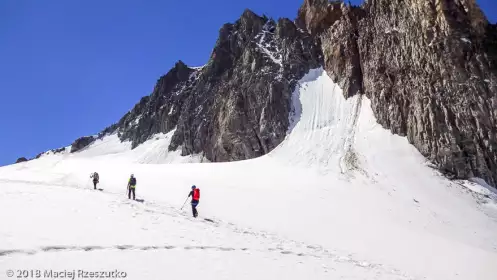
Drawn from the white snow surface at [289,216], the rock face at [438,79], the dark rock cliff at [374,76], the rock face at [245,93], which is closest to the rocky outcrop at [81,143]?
the rock face at [245,93]

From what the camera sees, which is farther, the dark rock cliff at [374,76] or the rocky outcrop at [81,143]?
the rocky outcrop at [81,143]

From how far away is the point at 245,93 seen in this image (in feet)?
197

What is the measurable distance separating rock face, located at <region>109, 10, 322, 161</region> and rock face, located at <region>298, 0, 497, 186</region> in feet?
44.2

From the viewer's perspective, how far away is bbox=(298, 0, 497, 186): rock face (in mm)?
34750

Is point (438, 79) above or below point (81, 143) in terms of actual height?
above

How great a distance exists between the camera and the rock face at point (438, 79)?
34750mm

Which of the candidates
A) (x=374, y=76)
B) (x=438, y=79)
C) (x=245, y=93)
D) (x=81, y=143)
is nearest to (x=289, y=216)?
(x=438, y=79)

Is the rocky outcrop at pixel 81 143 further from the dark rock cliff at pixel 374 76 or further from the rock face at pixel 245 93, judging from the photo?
the dark rock cliff at pixel 374 76

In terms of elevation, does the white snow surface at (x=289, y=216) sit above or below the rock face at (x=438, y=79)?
below

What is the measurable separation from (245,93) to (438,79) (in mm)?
30341

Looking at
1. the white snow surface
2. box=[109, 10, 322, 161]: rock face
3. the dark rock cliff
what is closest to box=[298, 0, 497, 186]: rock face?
the dark rock cliff

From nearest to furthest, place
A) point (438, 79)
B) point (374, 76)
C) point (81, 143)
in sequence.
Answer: point (438, 79) < point (374, 76) < point (81, 143)

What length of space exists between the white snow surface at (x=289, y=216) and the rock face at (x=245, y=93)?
4.55m

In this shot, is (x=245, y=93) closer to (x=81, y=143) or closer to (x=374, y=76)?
(x=374, y=76)
